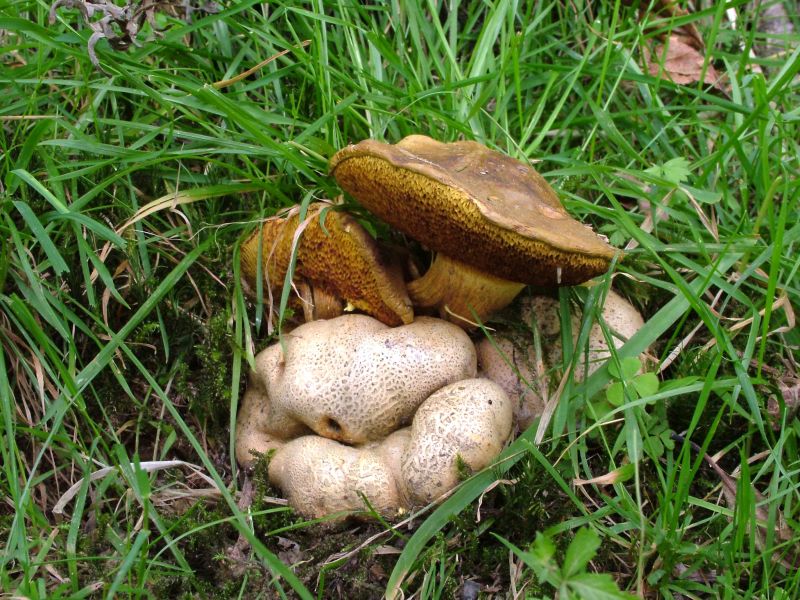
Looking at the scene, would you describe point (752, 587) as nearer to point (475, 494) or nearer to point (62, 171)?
point (475, 494)

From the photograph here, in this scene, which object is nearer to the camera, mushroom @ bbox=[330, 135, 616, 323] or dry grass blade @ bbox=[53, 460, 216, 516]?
mushroom @ bbox=[330, 135, 616, 323]

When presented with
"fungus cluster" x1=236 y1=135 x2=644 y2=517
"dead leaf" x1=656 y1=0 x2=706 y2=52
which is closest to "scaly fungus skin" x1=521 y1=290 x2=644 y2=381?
"fungus cluster" x1=236 y1=135 x2=644 y2=517

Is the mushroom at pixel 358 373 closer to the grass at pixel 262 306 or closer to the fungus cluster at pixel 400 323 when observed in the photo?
the fungus cluster at pixel 400 323

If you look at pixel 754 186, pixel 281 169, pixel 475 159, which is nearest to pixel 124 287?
pixel 281 169

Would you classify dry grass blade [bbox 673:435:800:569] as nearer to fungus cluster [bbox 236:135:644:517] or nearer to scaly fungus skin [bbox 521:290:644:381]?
scaly fungus skin [bbox 521:290:644:381]

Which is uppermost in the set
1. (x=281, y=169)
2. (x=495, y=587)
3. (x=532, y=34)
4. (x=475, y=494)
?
(x=532, y=34)

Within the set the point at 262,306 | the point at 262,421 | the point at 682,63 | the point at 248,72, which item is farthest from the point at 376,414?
the point at 682,63

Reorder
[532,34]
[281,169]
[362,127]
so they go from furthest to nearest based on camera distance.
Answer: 1. [532,34]
2. [362,127]
3. [281,169]
